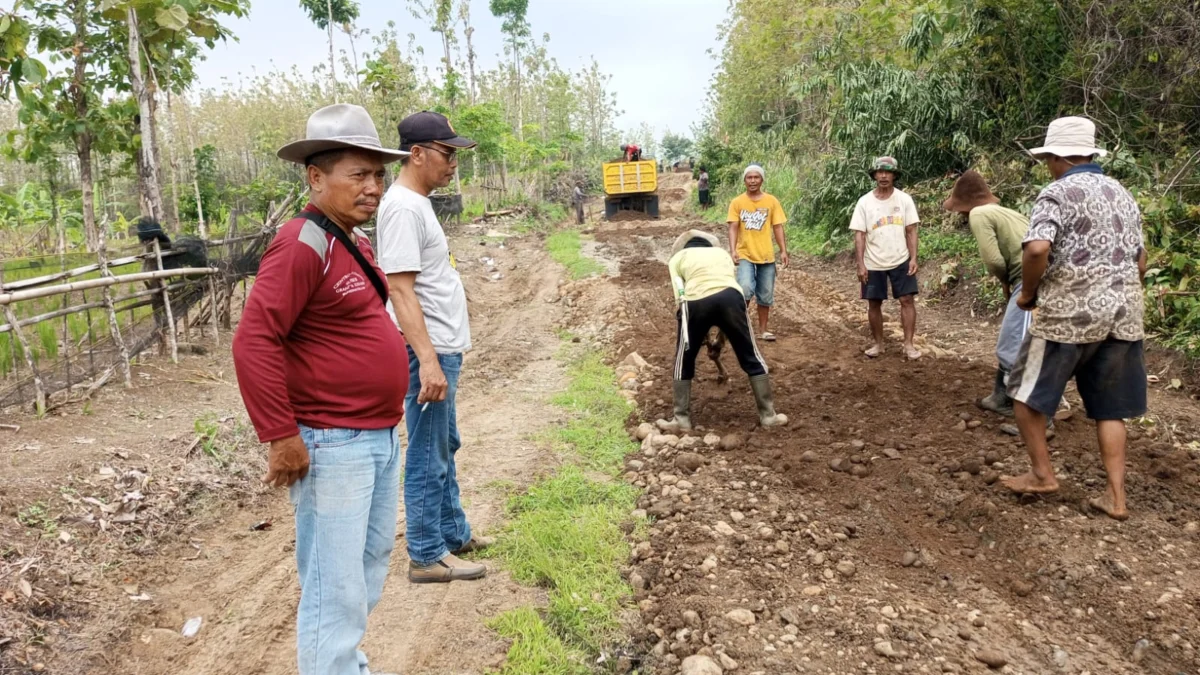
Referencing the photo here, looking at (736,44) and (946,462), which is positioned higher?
(736,44)

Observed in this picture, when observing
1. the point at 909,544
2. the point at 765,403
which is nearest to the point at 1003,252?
the point at 765,403

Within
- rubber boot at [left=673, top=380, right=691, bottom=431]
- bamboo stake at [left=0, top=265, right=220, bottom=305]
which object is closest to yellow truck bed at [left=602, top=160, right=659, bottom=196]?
bamboo stake at [left=0, top=265, right=220, bottom=305]

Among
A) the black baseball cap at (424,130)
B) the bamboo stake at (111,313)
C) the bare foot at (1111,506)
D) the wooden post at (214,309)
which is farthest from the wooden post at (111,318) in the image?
the bare foot at (1111,506)

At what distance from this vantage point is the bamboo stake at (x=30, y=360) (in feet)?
15.4

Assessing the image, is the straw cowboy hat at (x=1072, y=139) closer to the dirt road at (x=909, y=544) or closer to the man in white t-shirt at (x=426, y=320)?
the dirt road at (x=909, y=544)

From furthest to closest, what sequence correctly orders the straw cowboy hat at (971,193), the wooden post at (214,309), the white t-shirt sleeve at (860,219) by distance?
the wooden post at (214,309) → the white t-shirt sleeve at (860,219) → the straw cowboy hat at (971,193)

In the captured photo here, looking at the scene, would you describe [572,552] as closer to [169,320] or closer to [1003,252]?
[1003,252]

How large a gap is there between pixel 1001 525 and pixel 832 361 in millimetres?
3017

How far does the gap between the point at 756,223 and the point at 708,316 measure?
7.52 ft

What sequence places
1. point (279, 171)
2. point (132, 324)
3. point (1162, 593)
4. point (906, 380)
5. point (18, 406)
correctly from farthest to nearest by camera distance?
point (279, 171), point (132, 324), point (906, 380), point (18, 406), point (1162, 593)

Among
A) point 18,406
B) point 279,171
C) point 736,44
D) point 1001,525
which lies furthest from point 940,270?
point 279,171

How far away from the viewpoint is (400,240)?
9.25 ft

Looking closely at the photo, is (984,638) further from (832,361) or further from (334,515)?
(832,361)

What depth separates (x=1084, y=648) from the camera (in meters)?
2.66
